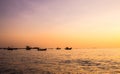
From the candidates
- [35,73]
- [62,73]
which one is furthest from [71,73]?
[35,73]

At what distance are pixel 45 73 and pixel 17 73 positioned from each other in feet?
19.7

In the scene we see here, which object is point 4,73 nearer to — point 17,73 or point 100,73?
point 17,73

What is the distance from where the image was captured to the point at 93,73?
36.7 m

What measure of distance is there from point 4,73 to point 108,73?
2269 centimetres

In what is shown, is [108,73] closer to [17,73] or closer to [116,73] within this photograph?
[116,73]

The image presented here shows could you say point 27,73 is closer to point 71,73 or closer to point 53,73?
point 53,73

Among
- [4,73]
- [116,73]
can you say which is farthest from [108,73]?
[4,73]

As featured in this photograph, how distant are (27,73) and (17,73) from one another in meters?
2.12

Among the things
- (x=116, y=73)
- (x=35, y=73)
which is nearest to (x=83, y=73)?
(x=116, y=73)

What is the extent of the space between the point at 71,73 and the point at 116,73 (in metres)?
10.1

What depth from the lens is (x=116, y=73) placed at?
36719mm

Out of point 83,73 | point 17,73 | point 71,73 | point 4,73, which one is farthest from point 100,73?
point 4,73

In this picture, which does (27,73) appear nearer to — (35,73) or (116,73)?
(35,73)

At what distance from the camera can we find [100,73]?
36.5 metres
